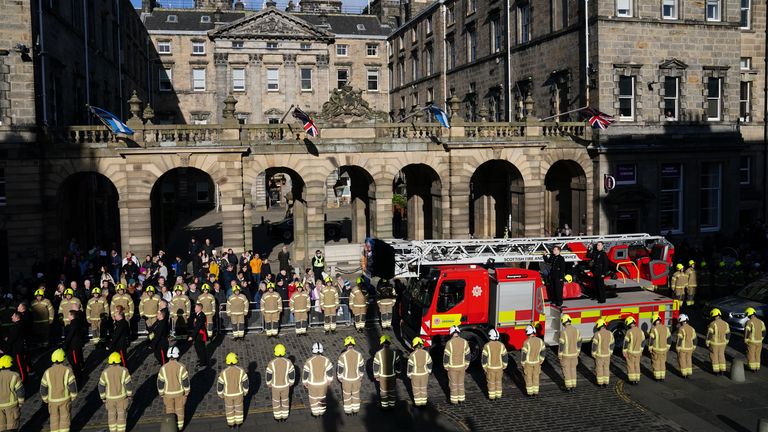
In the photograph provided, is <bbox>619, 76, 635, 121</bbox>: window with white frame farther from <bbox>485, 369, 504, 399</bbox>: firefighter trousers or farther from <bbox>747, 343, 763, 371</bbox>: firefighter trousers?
<bbox>485, 369, 504, 399</bbox>: firefighter trousers

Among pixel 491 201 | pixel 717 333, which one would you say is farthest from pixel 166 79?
pixel 717 333

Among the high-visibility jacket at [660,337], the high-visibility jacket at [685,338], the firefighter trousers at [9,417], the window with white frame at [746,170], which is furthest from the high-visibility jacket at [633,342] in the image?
the window with white frame at [746,170]

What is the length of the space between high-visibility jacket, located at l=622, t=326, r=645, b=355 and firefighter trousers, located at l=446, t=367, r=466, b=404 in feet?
13.4

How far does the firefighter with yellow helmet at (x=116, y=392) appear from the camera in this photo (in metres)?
13.3

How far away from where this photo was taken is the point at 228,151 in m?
28.9

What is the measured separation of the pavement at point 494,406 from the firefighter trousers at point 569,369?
0.92ft

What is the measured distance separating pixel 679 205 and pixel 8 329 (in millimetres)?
28426

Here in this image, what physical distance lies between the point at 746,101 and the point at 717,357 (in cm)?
2692

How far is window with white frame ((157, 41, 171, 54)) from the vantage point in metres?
61.2

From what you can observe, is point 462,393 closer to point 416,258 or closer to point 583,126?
point 416,258

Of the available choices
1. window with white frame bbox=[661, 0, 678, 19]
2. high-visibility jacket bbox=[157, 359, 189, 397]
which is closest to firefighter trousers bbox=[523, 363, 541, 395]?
high-visibility jacket bbox=[157, 359, 189, 397]

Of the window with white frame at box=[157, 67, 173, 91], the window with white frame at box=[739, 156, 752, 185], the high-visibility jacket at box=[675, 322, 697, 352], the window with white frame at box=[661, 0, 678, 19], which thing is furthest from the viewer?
Answer: the window with white frame at box=[157, 67, 173, 91]

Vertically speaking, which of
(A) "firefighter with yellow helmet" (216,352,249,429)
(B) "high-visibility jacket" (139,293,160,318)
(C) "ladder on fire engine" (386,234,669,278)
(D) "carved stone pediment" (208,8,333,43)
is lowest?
(A) "firefighter with yellow helmet" (216,352,249,429)

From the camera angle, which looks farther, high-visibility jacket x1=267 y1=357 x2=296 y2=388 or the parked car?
the parked car
